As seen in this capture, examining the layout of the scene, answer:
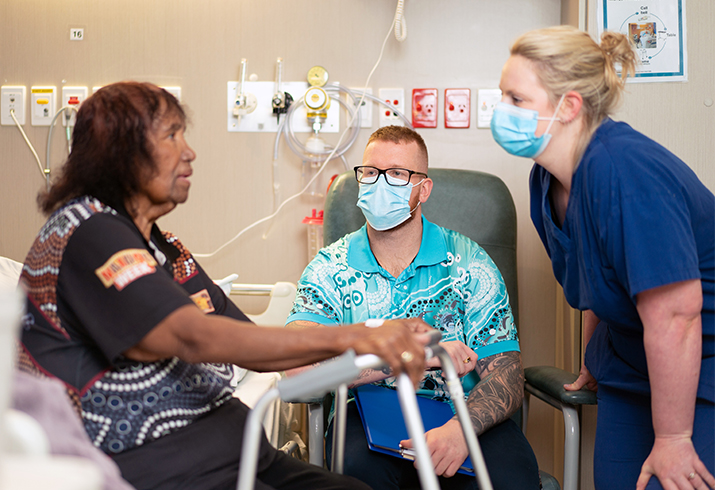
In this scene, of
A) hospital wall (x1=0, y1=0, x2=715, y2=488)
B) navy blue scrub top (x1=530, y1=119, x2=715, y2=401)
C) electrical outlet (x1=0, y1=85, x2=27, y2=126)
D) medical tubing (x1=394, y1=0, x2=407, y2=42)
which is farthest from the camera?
electrical outlet (x1=0, y1=85, x2=27, y2=126)

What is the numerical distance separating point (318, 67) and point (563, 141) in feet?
4.27

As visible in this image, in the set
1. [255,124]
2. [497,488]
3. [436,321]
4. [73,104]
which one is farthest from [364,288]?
[73,104]

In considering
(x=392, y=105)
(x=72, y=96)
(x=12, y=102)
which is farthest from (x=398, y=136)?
(x=12, y=102)

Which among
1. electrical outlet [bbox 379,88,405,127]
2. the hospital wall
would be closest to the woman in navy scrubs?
the hospital wall

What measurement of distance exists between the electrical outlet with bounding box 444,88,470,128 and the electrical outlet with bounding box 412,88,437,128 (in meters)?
0.05

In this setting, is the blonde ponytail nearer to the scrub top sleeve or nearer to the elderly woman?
the elderly woman

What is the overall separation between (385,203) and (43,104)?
5.34 feet

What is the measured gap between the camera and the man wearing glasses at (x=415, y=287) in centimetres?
152

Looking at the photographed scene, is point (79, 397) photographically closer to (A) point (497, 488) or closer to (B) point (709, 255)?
(A) point (497, 488)

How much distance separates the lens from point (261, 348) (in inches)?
37.5

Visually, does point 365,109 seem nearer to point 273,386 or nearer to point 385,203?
point 385,203

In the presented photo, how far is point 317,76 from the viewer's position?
2.33 m

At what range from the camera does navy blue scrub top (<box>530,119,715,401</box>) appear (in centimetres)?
108

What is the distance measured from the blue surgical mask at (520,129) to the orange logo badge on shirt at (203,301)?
74 cm
